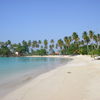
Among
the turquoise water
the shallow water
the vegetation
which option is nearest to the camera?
the shallow water

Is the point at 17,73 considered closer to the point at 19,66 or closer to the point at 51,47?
the point at 19,66

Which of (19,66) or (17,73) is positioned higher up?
(17,73)

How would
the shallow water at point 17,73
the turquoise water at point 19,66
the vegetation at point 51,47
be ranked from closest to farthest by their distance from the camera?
the shallow water at point 17,73 → the turquoise water at point 19,66 → the vegetation at point 51,47

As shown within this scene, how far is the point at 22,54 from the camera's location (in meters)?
130

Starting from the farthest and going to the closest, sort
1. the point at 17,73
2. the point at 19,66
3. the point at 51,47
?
the point at 51,47
the point at 19,66
the point at 17,73

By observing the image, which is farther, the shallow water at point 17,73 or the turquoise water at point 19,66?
the turquoise water at point 19,66

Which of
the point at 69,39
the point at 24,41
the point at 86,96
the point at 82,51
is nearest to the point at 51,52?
the point at 24,41

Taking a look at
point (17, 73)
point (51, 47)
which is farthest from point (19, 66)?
point (51, 47)

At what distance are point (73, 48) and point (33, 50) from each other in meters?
43.9

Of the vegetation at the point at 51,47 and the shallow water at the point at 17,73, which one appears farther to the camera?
the vegetation at the point at 51,47

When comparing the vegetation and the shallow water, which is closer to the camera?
the shallow water

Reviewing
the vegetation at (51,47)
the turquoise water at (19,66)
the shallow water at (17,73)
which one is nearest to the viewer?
the shallow water at (17,73)

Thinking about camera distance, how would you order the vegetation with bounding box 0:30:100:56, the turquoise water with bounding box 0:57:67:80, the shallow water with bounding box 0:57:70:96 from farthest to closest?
the vegetation with bounding box 0:30:100:56 < the turquoise water with bounding box 0:57:67:80 < the shallow water with bounding box 0:57:70:96

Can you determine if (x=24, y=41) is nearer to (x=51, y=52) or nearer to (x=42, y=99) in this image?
(x=51, y=52)
